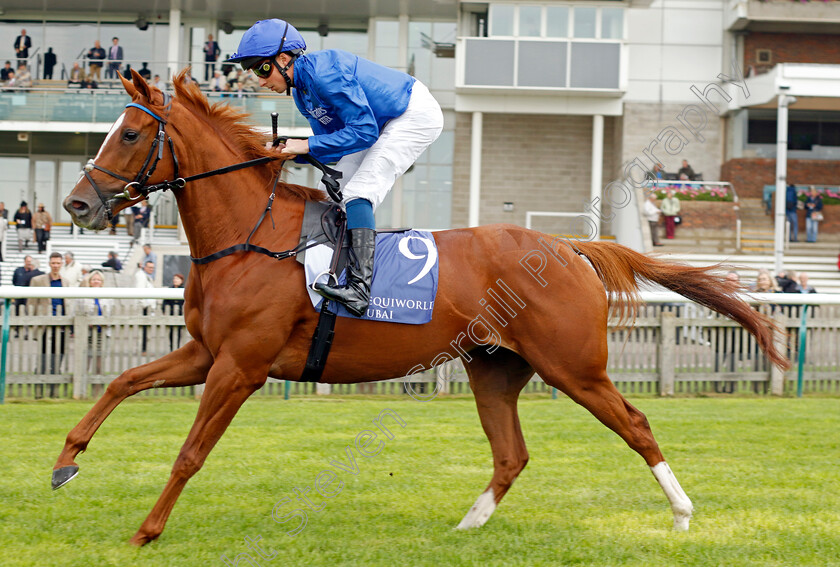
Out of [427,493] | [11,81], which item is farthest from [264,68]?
[11,81]

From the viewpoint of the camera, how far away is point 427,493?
16.3 ft

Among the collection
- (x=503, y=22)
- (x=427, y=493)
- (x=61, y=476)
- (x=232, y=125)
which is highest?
(x=503, y=22)

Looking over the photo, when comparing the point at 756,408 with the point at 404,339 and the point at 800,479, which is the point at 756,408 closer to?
the point at 800,479

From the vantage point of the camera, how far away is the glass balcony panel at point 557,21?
22375 mm

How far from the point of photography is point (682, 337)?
9.30 meters

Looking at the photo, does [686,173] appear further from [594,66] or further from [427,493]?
[427,493]

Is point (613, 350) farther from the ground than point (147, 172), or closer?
closer

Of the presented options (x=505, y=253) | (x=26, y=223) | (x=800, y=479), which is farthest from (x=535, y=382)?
(x=26, y=223)

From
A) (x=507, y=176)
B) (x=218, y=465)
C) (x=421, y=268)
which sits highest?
(x=507, y=176)

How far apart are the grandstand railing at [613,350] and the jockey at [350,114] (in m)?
4.48

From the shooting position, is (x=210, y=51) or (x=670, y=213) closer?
(x=670, y=213)

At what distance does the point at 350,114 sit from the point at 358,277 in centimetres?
77

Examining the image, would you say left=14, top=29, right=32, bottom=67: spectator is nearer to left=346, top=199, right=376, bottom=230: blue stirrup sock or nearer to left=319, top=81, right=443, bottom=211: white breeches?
left=319, top=81, right=443, bottom=211: white breeches

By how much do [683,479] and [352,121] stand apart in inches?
124
